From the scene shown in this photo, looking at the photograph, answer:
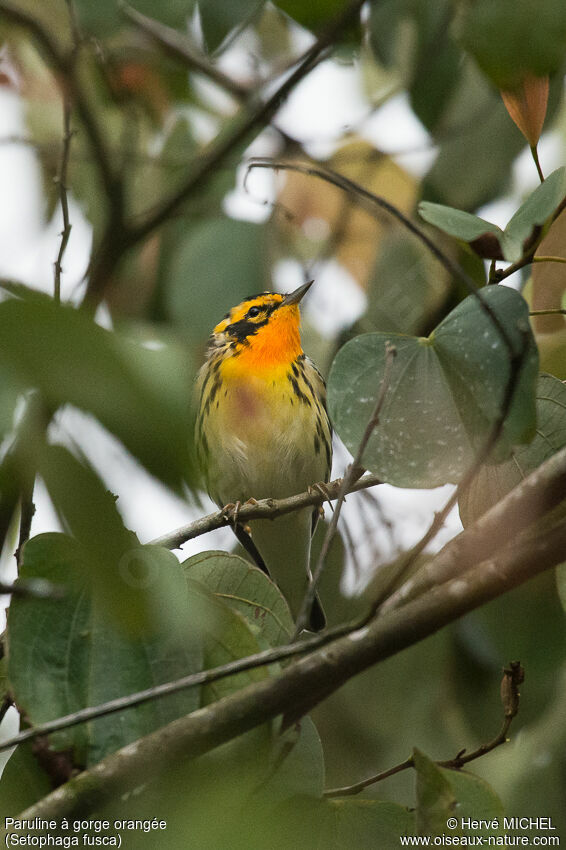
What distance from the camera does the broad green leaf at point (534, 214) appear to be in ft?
6.21

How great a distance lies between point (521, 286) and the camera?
126 inches

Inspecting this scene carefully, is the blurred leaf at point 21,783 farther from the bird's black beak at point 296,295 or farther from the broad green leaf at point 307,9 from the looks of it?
the bird's black beak at point 296,295

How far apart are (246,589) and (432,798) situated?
70 centimetres

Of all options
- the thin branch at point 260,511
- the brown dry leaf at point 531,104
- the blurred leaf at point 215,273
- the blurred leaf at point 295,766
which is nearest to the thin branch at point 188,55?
the blurred leaf at point 215,273

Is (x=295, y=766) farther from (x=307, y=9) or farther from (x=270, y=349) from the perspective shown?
(x=270, y=349)

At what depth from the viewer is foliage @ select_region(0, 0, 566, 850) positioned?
0.69 metres

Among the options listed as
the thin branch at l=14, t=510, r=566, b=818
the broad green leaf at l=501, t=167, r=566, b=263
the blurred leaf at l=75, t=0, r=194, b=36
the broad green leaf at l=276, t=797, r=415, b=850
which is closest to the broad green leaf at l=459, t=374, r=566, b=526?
the broad green leaf at l=501, t=167, r=566, b=263

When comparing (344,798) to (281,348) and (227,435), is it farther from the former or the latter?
(281,348)

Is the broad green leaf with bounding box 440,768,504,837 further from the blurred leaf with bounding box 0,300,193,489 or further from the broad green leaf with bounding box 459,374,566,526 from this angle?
the blurred leaf with bounding box 0,300,193,489

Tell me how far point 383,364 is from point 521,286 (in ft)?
4.33

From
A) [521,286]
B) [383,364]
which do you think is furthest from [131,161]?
[383,364]

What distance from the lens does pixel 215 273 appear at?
383 centimetres

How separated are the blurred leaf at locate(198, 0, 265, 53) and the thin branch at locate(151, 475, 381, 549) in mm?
1305

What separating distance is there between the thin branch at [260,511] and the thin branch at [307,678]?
41.7 inches
